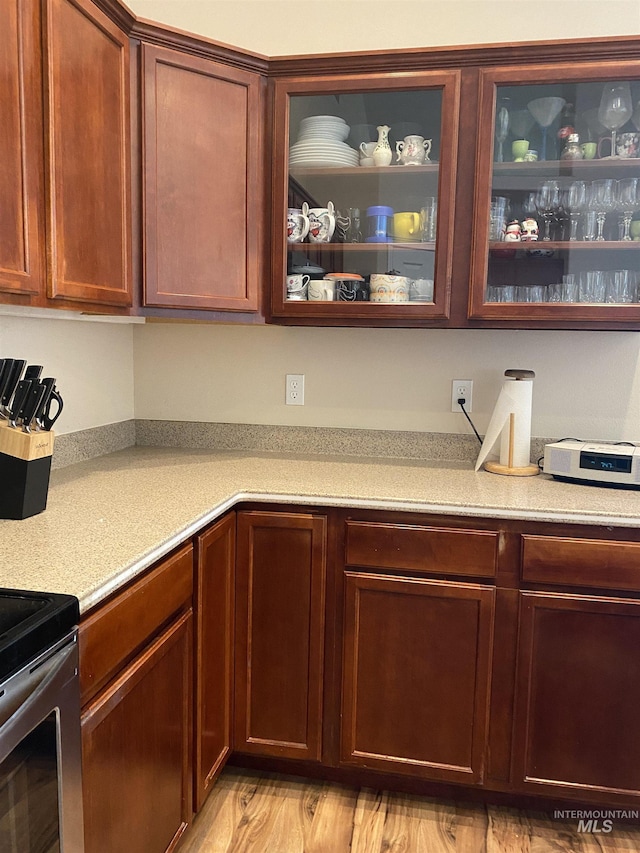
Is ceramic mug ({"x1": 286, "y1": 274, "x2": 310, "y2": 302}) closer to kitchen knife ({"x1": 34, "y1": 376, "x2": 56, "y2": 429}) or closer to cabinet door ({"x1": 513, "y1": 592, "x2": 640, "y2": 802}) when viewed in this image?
kitchen knife ({"x1": 34, "y1": 376, "x2": 56, "y2": 429})

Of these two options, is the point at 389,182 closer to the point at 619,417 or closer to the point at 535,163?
the point at 535,163

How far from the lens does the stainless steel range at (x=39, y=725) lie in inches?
37.0

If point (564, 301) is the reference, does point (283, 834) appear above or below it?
below

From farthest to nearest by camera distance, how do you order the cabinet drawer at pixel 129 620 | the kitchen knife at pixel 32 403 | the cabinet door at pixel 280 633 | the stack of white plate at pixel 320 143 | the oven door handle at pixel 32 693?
the stack of white plate at pixel 320 143 → the cabinet door at pixel 280 633 → the kitchen knife at pixel 32 403 → the cabinet drawer at pixel 129 620 → the oven door handle at pixel 32 693

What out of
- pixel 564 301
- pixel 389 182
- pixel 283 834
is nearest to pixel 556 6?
pixel 389 182

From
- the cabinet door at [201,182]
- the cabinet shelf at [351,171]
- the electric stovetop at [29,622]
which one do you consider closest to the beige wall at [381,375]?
the cabinet door at [201,182]

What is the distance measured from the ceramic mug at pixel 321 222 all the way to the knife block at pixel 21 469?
1.05 meters

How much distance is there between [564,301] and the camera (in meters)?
1.99

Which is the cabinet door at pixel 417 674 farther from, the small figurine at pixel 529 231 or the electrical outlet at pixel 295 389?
the small figurine at pixel 529 231

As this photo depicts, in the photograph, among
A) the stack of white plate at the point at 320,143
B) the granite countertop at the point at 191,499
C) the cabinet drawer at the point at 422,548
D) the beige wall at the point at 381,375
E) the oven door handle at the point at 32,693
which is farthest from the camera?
the beige wall at the point at 381,375

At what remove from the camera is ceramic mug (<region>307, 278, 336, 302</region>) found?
2123mm

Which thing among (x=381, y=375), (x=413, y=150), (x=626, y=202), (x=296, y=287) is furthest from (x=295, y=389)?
(x=626, y=202)

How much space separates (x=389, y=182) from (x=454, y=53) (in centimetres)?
39

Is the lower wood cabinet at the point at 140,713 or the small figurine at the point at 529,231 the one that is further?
the small figurine at the point at 529,231
